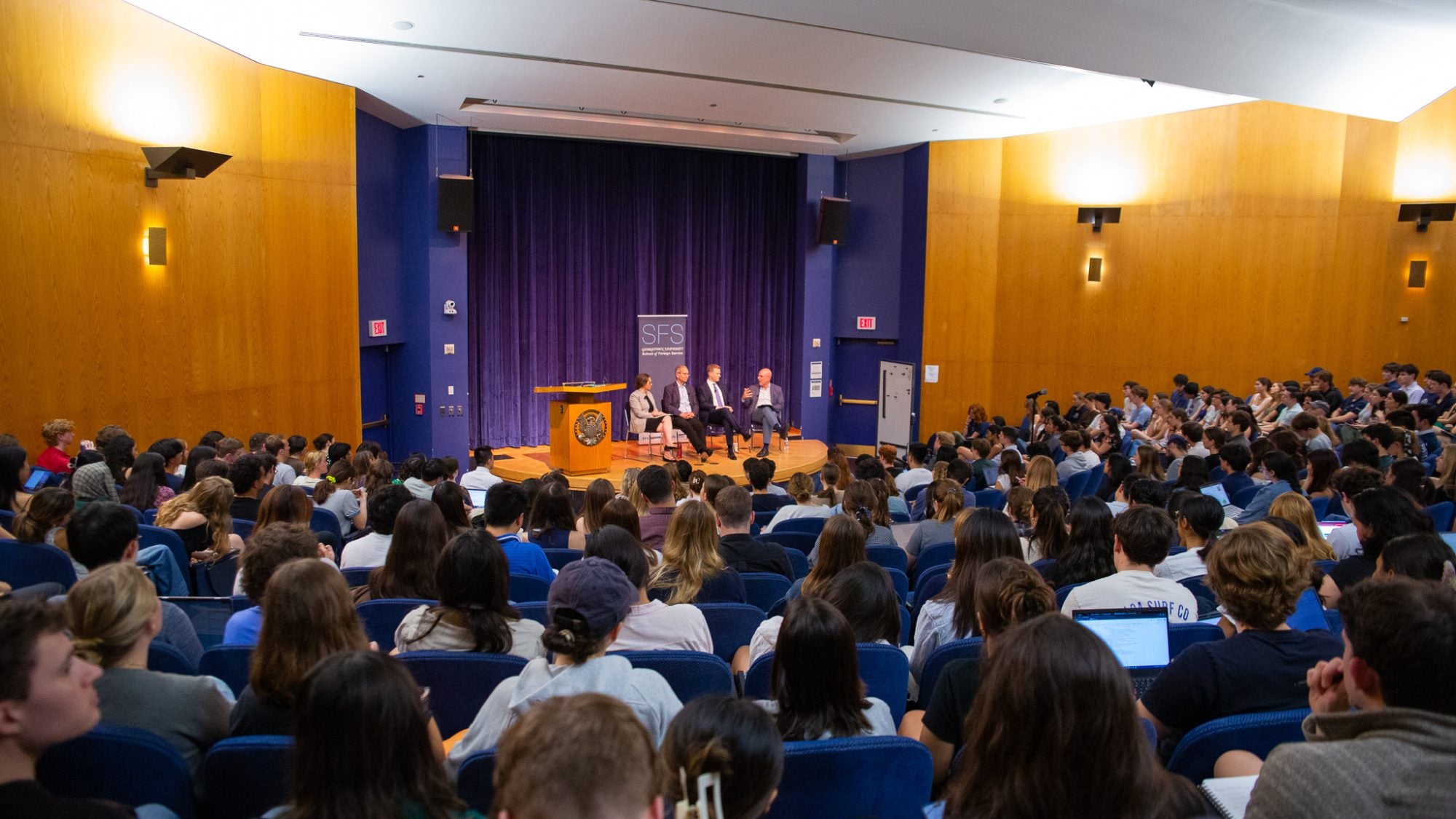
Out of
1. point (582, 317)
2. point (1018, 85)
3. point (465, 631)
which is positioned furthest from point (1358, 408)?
point (465, 631)

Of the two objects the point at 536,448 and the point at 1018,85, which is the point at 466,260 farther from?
the point at 1018,85

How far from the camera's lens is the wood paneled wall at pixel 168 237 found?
741 centimetres

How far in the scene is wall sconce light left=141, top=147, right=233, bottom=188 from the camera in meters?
8.27

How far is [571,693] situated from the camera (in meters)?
2.41

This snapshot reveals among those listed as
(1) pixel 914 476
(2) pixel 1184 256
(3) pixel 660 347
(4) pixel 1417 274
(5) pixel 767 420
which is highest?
(2) pixel 1184 256

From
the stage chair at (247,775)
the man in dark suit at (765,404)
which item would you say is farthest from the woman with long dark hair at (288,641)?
the man in dark suit at (765,404)

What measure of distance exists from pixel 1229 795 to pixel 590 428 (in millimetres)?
10393

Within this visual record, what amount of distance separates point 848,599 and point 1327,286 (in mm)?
12025

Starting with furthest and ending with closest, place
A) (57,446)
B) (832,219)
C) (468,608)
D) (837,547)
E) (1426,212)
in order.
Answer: (832,219)
(1426,212)
(57,446)
(837,547)
(468,608)

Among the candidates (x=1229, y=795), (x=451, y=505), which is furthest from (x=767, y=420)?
A: (x=1229, y=795)

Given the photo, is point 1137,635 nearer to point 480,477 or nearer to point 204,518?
point 204,518

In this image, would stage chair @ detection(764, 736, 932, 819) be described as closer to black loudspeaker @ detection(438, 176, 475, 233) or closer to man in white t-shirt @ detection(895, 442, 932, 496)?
man in white t-shirt @ detection(895, 442, 932, 496)

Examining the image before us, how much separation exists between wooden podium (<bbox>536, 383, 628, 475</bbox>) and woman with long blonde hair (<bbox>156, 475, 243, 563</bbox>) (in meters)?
6.67

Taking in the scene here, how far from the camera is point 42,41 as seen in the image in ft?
24.3
